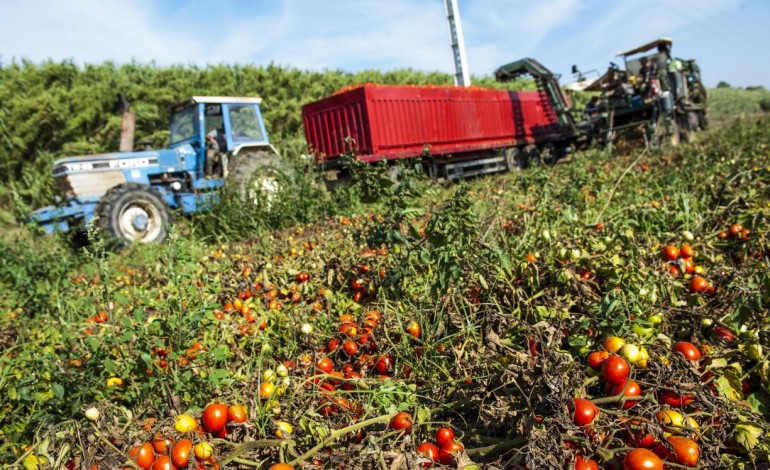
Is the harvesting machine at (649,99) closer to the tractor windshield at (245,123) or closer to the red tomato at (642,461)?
the tractor windshield at (245,123)

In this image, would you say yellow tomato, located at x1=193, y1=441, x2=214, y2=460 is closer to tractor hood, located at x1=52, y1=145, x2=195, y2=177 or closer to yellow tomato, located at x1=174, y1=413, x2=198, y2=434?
yellow tomato, located at x1=174, y1=413, x2=198, y2=434

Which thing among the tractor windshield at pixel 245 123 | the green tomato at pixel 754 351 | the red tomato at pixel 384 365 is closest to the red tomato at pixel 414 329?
the red tomato at pixel 384 365

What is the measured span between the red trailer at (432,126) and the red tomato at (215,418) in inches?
288

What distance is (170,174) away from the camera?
904 cm

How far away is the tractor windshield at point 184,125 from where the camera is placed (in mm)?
9230

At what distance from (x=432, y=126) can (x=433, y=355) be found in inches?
388

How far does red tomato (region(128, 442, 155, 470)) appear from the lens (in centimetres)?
144

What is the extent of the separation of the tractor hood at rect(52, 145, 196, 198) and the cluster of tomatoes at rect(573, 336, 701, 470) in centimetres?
859

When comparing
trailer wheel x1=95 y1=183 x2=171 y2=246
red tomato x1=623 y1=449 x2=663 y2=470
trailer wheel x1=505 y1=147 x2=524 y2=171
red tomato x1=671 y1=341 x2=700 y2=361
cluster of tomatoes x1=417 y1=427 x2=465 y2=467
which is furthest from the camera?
trailer wheel x1=505 y1=147 x2=524 y2=171

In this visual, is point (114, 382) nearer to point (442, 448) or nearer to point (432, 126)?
point (442, 448)

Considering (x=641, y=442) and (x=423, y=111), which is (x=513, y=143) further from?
(x=641, y=442)

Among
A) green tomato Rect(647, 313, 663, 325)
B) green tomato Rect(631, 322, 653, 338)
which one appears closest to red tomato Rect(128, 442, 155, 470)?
green tomato Rect(631, 322, 653, 338)

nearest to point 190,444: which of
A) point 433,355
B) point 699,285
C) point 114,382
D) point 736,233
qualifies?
point 114,382

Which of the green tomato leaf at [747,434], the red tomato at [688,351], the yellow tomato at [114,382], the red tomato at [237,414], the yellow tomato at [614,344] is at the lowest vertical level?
the green tomato leaf at [747,434]
